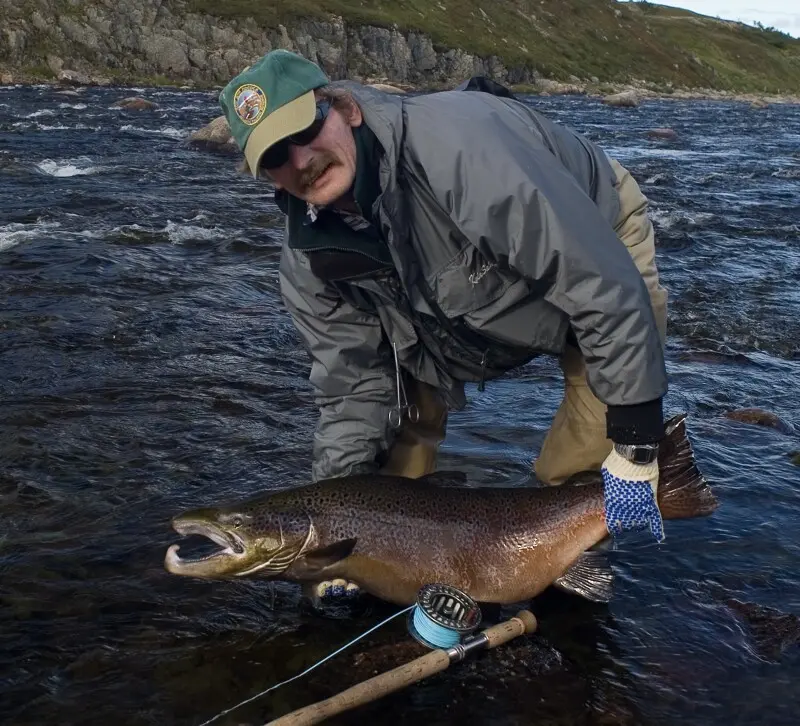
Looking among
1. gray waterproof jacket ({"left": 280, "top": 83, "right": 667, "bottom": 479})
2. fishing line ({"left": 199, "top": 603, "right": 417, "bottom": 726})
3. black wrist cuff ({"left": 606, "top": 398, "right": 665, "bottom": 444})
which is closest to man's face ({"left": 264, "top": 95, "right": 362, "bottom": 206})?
gray waterproof jacket ({"left": 280, "top": 83, "right": 667, "bottom": 479})

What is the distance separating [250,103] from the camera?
320 cm

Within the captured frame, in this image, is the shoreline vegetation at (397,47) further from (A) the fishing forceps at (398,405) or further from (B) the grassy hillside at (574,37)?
(A) the fishing forceps at (398,405)

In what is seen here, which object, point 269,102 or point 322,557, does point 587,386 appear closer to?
point 322,557

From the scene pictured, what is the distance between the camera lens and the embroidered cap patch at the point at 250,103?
10.4ft

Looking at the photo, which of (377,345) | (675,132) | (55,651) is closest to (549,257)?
(377,345)

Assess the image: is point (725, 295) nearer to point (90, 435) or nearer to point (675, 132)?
point (90, 435)

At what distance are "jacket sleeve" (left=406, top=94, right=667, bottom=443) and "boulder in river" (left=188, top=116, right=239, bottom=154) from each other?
1866 cm

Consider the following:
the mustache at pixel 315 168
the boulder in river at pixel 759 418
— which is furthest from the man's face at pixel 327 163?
the boulder in river at pixel 759 418

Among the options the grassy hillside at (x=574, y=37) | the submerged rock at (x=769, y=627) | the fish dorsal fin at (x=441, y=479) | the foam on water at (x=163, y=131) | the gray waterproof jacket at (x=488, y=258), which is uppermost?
the grassy hillside at (x=574, y=37)

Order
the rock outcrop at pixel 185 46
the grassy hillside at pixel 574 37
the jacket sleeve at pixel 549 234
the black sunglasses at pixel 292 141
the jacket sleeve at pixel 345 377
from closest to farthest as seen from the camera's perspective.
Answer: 1. the jacket sleeve at pixel 549 234
2. the black sunglasses at pixel 292 141
3. the jacket sleeve at pixel 345 377
4. the rock outcrop at pixel 185 46
5. the grassy hillside at pixel 574 37

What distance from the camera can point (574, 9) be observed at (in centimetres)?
10644

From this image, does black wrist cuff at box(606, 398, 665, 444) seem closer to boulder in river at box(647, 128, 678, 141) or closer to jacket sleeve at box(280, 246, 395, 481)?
jacket sleeve at box(280, 246, 395, 481)

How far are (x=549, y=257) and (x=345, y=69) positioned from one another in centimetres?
7366

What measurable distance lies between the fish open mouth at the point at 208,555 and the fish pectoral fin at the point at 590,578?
141cm
